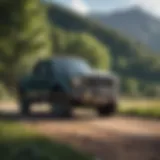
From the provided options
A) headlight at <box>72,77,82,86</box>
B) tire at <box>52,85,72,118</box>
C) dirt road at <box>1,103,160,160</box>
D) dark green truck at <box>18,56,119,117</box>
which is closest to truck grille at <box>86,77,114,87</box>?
dark green truck at <box>18,56,119,117</box>

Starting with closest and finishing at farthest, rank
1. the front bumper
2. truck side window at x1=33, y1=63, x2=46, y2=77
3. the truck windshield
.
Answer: the front bumper
the truck windshield
truck side window at x1=33, y1=63, x2=46, y2=77

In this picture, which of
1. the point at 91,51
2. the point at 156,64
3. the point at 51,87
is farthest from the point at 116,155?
the point at 156,64

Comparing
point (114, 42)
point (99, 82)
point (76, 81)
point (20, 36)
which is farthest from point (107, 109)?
point (114, 42)

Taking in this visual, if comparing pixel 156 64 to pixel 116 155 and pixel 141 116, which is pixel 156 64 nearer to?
pixel 141 116

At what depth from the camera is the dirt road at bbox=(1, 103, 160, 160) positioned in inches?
346

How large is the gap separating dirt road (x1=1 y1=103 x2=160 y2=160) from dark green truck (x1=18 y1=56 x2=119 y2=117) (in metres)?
0.67

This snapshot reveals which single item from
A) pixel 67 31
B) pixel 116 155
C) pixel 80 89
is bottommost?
pixel 116 155

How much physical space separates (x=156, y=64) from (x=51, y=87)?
39.6 m

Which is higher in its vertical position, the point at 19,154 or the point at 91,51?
the point at 91,51

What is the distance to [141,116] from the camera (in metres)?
15.6

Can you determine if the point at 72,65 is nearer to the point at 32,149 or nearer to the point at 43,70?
the point at 43,70

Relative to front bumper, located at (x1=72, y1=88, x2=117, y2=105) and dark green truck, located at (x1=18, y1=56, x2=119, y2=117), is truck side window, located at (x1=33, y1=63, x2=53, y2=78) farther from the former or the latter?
front bumper, located at (x1=72, y1=88, x2=117, y2=105)

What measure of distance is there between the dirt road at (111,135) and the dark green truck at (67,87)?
26.5 inches

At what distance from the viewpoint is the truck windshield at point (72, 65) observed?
15809 millimetres
